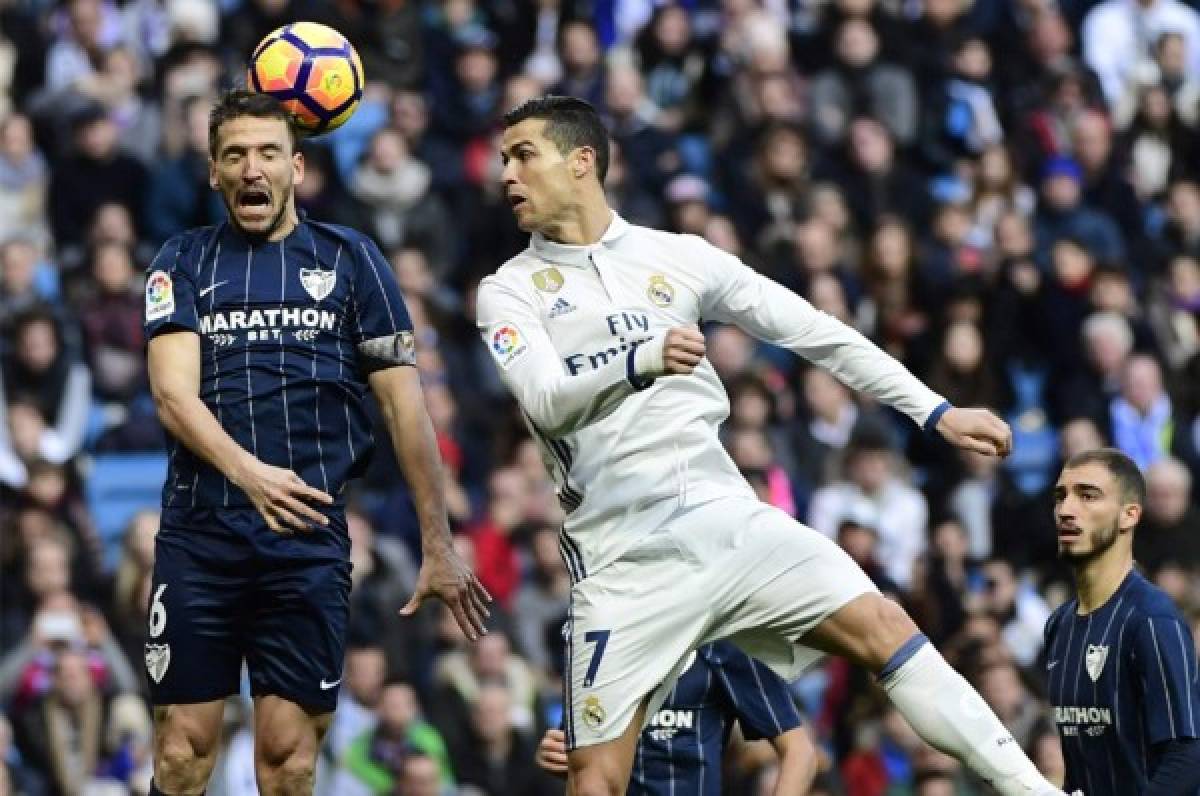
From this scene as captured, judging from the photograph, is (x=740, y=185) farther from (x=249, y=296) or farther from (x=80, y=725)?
(x=249, y=296)

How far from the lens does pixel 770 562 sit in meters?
8.47

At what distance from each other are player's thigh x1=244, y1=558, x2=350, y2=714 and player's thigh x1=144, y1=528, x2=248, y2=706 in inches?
3.2

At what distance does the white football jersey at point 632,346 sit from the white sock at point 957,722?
0.79m

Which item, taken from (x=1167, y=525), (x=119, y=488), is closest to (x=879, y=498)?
(x=1167, y=525)

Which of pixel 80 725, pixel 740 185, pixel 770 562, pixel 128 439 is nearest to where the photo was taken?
pixel 770 562

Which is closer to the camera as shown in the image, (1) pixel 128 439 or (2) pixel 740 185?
(1) pixel 128 439

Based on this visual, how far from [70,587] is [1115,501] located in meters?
6.76

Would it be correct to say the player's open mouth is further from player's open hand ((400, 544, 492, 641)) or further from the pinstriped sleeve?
player's open hand ((400, 544, 492, 641))

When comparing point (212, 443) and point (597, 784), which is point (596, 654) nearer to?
point (597, 784)

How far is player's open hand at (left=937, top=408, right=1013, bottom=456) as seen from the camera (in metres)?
8.20

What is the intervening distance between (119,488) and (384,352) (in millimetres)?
6826

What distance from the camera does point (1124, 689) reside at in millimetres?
8711

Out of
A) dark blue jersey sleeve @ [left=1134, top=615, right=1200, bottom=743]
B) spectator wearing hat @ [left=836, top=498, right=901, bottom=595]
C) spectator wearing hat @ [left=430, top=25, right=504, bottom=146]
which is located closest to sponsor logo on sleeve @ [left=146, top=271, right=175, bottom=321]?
dark blue jersey sleeve @ [left=1134, top=615, right=1200, bottom=743]

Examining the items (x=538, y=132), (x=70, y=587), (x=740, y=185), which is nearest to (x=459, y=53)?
(x=740, y=185)
